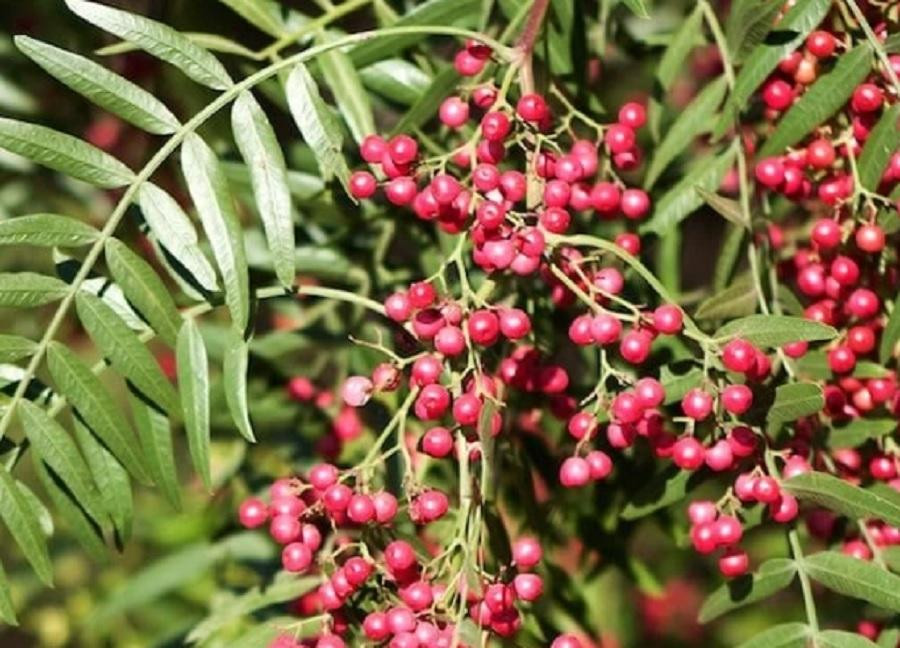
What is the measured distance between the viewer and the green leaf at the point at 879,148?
4.96 feet

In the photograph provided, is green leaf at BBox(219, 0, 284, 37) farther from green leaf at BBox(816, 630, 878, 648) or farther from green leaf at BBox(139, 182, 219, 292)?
green leaf at BBox(816, 630, 878, 648)

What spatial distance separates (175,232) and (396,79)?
Result: 37 centimetres

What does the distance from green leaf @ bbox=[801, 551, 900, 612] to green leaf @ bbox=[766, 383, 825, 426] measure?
5.8 inches

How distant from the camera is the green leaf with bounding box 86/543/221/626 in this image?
7.13ft

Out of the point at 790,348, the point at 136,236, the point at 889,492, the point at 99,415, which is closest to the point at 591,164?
the point at 790,348

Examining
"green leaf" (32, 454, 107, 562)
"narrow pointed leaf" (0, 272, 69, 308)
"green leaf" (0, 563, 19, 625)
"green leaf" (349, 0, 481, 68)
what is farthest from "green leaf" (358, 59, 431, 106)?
"green leaf" (0, 563, 19, 625)

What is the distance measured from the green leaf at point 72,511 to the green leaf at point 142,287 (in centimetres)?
17

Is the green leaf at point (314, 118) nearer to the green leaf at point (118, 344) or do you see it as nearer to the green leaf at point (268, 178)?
A: the green leaf at point (268, 178)

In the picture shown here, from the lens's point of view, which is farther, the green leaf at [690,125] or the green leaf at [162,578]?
the green leaf at [162,578]

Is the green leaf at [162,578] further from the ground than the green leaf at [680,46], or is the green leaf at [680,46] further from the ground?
the green leaf at [680,46]

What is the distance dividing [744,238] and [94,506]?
0.69m

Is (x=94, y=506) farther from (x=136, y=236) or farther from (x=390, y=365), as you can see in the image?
(x=136, y=236)

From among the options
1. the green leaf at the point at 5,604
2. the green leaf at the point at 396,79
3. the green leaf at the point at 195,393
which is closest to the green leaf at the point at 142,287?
the green leaf at the point at 195,393

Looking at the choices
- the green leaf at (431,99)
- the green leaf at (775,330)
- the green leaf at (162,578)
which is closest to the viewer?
the green leaf at (775,330)
